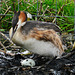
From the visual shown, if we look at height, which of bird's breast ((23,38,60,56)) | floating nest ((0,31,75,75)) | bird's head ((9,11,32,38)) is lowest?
floating nest ((0,31,75,75))

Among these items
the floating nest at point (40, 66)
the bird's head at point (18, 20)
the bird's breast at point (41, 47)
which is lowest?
the floating nest at point (40, 66)

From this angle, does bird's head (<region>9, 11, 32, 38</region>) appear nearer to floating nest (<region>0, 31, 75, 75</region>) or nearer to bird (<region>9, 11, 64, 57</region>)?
bird (<region>9, 11, 64, 57</region>)

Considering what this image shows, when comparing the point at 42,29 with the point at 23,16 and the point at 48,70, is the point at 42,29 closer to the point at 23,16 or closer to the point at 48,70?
the point at 23,16

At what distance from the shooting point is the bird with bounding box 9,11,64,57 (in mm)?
2268

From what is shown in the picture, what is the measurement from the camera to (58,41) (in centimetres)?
251

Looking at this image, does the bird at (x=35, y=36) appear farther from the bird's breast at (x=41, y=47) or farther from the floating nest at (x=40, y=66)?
the floating nest at (x=40, y=66)

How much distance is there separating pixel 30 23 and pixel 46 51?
0.40m

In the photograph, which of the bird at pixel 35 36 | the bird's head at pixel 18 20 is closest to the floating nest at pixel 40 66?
the bird at pixel 35 36

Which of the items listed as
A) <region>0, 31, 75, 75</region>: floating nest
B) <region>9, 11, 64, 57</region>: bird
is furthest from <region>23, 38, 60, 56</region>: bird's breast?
<region>0, 31, 75, 75</region>: floating nest

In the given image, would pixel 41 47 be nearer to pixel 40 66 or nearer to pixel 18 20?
pixel 40 66

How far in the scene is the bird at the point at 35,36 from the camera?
2.27 metres

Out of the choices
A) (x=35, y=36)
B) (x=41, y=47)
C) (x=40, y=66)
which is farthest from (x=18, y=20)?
(x=40, y=66)

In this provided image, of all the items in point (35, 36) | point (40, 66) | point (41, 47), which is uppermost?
point (35, 36)

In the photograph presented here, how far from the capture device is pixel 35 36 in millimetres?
2287
